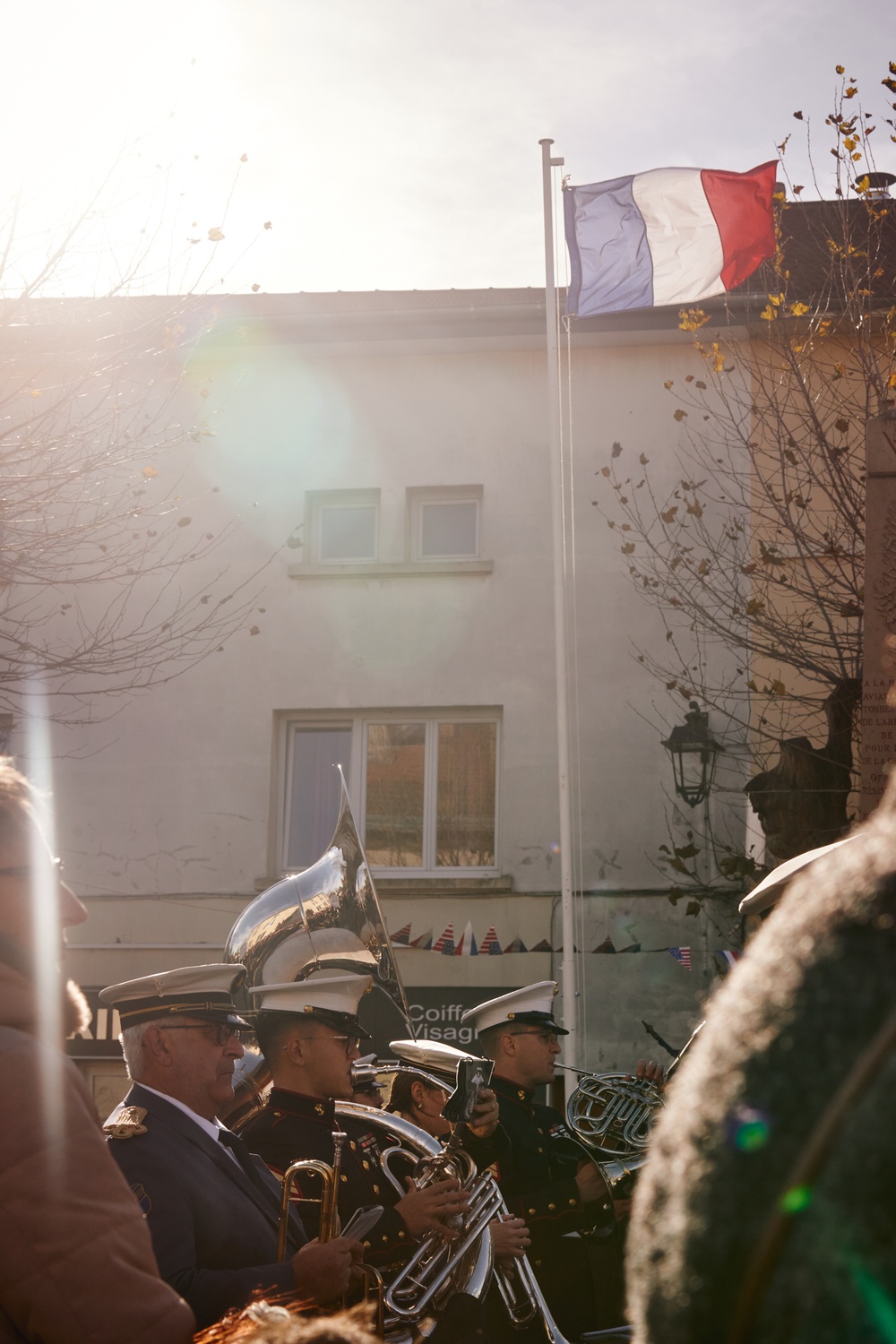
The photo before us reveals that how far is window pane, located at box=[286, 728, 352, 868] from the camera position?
13.7 m

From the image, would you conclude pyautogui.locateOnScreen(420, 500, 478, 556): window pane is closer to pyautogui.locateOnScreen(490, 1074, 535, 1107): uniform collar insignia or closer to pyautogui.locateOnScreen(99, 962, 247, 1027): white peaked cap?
pyautogui.locateOnScreen(490, 1074, 535, 1107): uniform collar insignia

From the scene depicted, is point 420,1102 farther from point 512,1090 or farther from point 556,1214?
point 556,1214

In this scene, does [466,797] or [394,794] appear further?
[394,794]

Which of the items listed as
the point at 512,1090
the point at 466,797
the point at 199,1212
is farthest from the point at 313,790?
the point at 199,1212

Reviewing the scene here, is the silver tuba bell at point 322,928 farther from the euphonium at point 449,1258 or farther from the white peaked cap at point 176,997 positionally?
the white peaked cap at point 176,997

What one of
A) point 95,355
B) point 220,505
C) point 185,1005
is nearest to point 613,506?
point 220,505

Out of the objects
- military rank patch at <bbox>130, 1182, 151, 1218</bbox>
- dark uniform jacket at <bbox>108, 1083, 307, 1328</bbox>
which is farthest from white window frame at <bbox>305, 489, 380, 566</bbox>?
military rank patch at <bbox>130, 1182, 151, 1218</bbox>

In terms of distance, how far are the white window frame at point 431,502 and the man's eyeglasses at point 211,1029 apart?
9.89 metres

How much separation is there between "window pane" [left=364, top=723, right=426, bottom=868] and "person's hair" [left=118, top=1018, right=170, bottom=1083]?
9.29 metres

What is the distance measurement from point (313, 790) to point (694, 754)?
3945 mm

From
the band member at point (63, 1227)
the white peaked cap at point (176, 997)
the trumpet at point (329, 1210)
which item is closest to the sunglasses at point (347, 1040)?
the trumpet at point (329, 1210)

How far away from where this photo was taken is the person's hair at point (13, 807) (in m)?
2.31

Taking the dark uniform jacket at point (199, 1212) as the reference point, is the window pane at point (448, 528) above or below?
above

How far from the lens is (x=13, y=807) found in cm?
233
